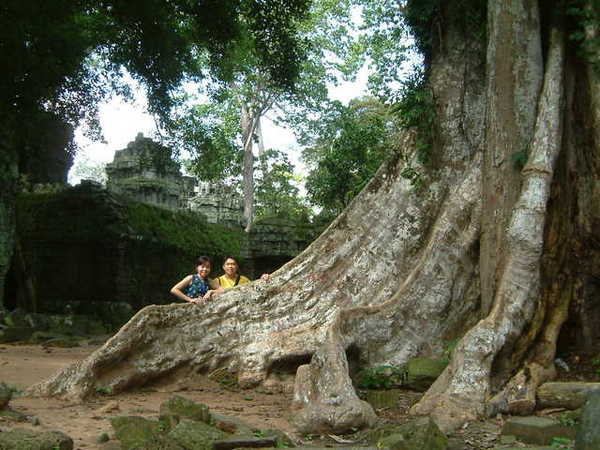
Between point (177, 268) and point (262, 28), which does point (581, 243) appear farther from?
point (177, 268)

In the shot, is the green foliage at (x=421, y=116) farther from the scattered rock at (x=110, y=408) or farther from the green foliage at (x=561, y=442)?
the scattered rock at (x=110, y=408)

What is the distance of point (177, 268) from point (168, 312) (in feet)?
26.0

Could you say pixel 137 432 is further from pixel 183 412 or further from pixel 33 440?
pixel 33 440

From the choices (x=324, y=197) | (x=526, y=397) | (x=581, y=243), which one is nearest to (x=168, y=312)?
(x=526, y=397)

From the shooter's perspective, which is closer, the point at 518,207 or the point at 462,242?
the point at 518,207

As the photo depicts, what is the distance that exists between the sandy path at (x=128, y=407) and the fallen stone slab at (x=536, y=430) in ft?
4.53

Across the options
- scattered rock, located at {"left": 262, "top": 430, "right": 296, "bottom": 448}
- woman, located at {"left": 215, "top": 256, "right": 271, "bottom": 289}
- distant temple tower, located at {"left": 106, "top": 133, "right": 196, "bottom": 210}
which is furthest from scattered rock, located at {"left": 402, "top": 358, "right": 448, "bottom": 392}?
distant temple tower, located at {"left": 106, "top": 133, "right": 196, "bottom": 210}

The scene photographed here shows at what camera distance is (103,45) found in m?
12.5

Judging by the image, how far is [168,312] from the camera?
245 inches

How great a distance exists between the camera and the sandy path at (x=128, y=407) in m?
4.61

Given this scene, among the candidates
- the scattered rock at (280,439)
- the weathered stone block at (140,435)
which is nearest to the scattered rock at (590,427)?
the scattered rock at (280,439)

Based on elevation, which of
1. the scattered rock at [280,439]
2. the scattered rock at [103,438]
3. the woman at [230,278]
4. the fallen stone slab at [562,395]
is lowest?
the scattered rock at [103,438]

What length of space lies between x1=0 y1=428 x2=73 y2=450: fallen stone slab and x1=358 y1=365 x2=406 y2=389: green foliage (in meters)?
2.49

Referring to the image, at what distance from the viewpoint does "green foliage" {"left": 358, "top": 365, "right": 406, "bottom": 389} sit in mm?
5742
